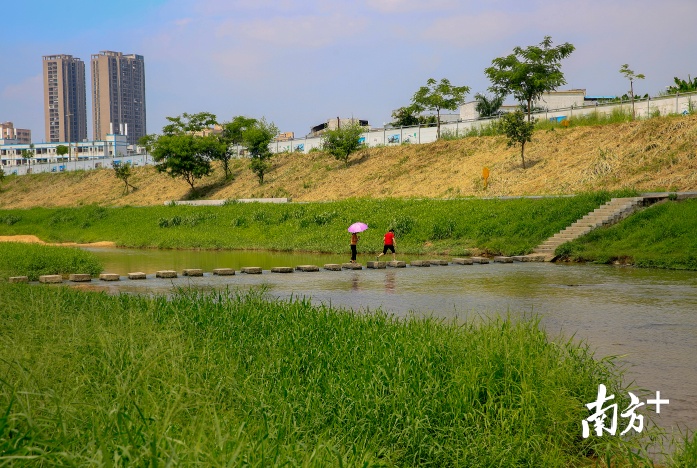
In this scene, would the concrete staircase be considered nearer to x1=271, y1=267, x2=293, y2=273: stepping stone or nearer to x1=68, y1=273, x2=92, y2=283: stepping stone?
x1=271, y1=267, x2=293, y2=273: stepping stone

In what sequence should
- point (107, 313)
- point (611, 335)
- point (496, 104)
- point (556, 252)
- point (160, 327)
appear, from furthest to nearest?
point (496, 104)
point (556, 252)
point (611, 335)
point (107, 313)
point (160, 327)

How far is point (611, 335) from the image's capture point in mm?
12047

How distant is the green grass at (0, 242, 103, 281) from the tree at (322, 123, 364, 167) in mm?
36200

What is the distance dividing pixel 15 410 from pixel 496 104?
68782 mm

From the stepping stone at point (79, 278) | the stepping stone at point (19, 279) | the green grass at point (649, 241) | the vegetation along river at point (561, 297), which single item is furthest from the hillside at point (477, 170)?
the stepping stone at point (19, 279)

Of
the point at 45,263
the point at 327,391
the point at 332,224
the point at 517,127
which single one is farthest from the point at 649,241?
the point at 327,391

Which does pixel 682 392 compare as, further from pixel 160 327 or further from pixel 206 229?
pixel 206 229

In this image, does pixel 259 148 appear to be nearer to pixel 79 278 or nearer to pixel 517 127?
pixel 517 127

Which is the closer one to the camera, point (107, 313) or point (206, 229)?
point (107, 313)

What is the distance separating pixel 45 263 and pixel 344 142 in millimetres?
38007

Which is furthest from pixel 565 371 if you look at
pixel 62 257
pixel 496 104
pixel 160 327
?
pixel 496 104

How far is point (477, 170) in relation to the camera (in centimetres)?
4797

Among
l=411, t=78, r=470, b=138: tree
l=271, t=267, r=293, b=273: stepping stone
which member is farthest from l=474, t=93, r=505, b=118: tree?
l=271, t=267, r=293, b=273: stepping stone

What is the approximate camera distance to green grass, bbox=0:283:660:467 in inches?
207
